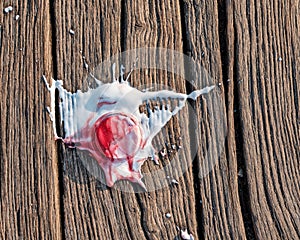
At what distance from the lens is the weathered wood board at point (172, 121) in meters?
2.06

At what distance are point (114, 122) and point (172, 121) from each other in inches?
7.6

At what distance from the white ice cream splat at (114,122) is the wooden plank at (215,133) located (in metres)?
0.08

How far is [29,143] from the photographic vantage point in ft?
6.88

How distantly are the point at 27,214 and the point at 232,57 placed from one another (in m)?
0.86

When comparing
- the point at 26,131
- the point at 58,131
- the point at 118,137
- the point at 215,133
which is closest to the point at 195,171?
the point at 215,133

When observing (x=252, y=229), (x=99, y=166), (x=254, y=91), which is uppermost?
(x=254, y=91)

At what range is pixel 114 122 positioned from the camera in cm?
209

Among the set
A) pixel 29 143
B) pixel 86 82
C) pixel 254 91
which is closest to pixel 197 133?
pixel 254 91

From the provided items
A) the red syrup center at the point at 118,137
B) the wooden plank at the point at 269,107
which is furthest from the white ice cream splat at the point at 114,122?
the wooden plank at the point at 269,107

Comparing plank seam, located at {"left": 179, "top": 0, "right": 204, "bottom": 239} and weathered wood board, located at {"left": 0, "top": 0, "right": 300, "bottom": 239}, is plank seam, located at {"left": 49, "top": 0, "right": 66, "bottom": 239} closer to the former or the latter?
weathered wood board, located at {"left": 0, "top": 0, "right": 300, "bottom": 239}

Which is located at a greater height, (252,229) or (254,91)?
(254,91)

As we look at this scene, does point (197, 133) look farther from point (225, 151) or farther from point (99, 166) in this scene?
point (99, 166)


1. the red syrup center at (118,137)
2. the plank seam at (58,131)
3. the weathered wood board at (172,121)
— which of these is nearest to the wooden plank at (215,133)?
the weathered wood board at (172,121)

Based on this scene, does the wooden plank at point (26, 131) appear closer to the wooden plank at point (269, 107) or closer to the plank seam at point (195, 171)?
the plank seam at point (195, 171)
